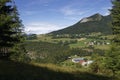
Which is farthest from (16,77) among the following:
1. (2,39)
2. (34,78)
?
(2,39)

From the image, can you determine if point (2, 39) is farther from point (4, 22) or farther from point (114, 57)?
point (114, 57)

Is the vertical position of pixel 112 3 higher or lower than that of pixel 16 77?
higher

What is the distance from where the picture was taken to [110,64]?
43812mm

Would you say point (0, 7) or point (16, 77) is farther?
point (0, 7)

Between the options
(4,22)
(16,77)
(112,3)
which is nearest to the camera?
(16,77)

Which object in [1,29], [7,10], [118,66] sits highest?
[7,10]

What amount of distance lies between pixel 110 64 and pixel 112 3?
1054cm

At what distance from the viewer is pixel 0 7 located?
3072cm

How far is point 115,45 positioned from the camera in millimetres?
42562

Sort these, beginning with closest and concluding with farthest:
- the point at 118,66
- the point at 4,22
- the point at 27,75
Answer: the point at 27,75 → the point at 4,22 → the point at 118,66

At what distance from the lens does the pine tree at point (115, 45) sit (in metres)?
39.4

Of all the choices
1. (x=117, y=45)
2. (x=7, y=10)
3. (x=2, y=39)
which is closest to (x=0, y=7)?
(x=7, y=10)

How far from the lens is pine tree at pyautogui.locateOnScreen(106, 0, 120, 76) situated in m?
39.4

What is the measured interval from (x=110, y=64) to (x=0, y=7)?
21.7m
